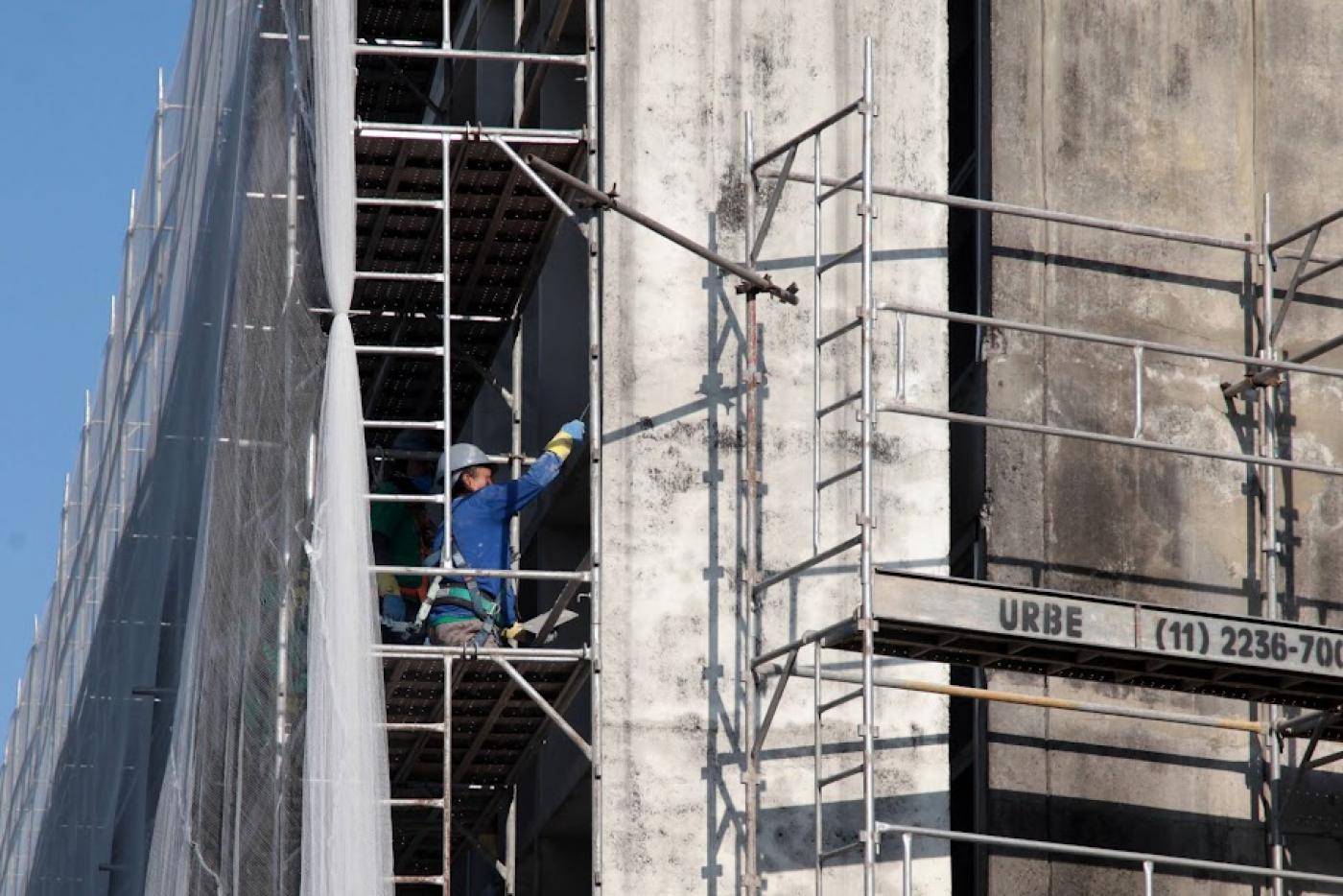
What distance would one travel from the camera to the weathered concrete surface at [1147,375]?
17.5m

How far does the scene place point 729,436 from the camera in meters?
17.0

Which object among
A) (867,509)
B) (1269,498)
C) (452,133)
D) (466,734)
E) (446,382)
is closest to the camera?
(867,509)

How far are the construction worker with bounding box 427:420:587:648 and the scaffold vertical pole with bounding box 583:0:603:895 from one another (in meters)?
0.33

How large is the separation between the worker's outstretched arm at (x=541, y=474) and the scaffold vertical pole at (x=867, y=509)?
202 centimetres

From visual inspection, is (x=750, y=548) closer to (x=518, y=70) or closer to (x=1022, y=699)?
(x=1022, y=699)

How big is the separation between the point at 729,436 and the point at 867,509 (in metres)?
1.68

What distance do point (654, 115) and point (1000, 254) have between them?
2.53 meters

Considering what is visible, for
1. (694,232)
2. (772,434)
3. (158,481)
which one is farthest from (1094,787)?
(158,481)

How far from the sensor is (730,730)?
54.5ft

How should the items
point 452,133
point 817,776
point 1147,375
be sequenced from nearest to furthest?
point 817,776 → point 452,133 → point 1147,375

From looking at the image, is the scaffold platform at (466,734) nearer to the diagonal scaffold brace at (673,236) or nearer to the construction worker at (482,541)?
the construction worker at (482,541)

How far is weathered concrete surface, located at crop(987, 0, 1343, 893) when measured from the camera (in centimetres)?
1752

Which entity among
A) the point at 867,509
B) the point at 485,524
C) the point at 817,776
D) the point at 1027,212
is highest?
the point at 1027,212

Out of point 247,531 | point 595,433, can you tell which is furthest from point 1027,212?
point 247,531
